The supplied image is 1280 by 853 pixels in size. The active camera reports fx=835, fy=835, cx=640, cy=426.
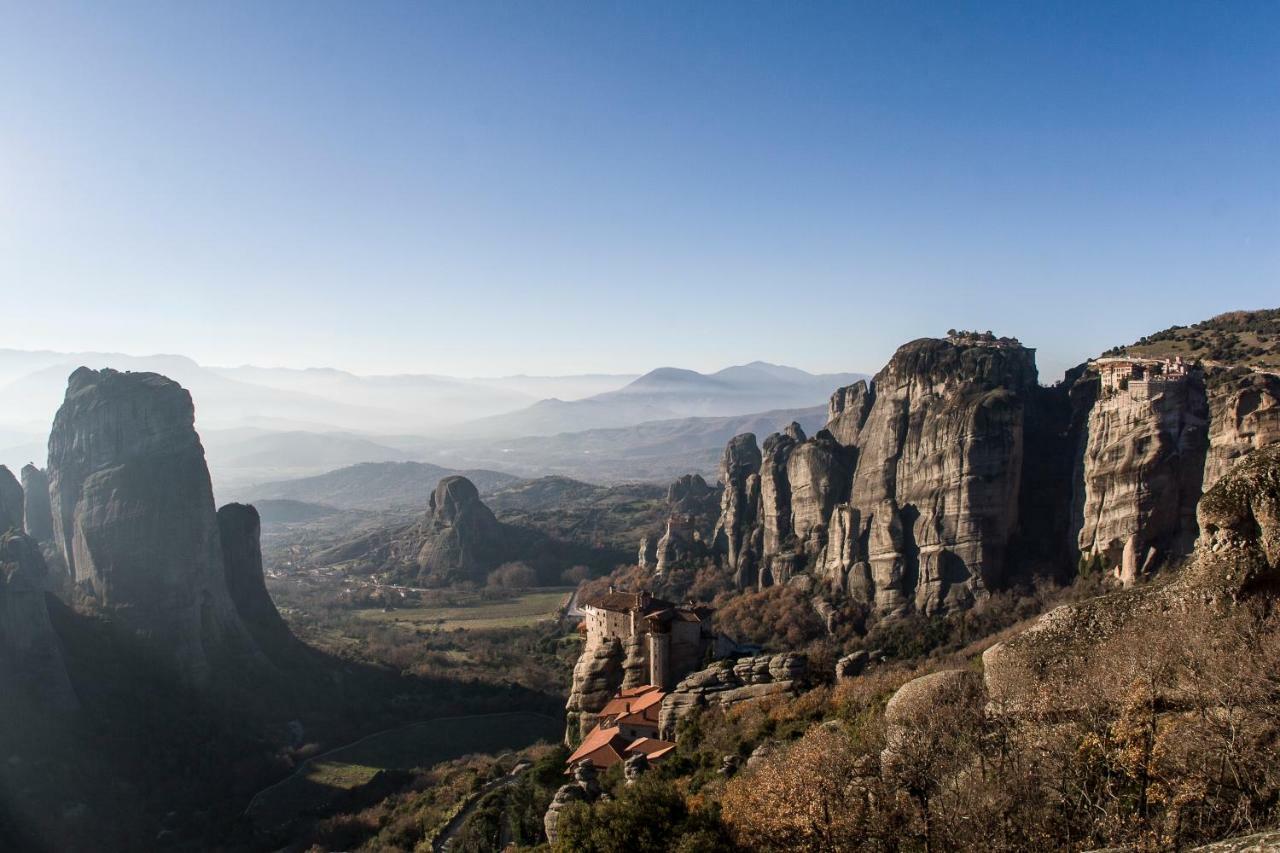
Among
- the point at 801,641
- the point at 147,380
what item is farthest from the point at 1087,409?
the point at 147,380

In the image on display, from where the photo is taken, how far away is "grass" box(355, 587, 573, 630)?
85.4m

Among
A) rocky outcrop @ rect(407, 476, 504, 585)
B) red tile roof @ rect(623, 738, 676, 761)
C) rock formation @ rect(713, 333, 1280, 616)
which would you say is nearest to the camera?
red tile roof @ rect(623, 738, 676, 761)

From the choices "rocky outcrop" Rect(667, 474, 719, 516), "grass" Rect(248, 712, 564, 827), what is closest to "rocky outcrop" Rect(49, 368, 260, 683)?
"grass" Rect(248, 712, 564, 827)

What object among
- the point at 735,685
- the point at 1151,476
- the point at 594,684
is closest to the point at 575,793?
the point at 735,685

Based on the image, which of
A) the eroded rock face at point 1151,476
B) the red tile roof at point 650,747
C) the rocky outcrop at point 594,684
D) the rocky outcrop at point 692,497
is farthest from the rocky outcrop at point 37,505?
the eroded rock face at point 1151,476

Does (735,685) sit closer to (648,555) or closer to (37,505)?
(648,555)

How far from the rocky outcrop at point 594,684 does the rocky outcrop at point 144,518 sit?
3001 centimetres

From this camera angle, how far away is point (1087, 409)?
5753cm

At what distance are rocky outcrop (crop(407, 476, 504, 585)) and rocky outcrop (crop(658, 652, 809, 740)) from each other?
77684 millimetres

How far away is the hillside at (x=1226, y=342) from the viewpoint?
176ft

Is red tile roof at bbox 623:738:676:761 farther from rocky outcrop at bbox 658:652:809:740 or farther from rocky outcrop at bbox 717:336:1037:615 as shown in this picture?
rocky outcrop at bbox 717:336:1037:615

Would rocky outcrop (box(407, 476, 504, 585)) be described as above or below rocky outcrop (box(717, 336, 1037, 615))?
below

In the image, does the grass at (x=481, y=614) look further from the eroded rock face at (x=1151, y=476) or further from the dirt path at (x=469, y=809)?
the eroded rock face at (x=1151, y=476)

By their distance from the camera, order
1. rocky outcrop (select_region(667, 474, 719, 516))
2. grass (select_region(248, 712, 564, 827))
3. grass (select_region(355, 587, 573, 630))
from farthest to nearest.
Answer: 1. rocky outcrop (select_region(667, 474, 719, 516))
2. grass (select_region(355, 587, 573, 630))
3. grass (select_region(248, 712, 564, 827))
